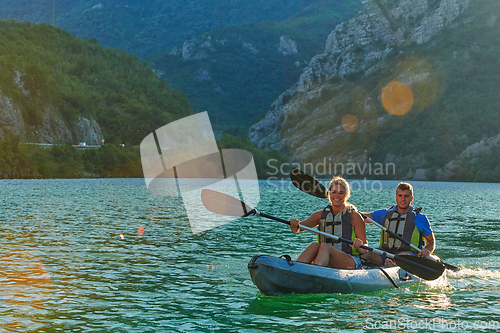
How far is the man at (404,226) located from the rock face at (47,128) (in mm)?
83822

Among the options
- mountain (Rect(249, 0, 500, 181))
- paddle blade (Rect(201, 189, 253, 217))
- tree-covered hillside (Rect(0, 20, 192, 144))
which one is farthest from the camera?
mountain (Rect(249, 0, 500, 181))

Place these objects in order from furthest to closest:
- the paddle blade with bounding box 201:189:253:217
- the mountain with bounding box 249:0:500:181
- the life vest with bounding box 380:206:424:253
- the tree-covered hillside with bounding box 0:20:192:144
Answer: the mountain with bounding box 249:0:500:181 < the tree-covered hillside with bounding box 0:20:192:144 < the life vest with bounding box 380:206:424:253 < the paddle blade with bounding box 201:189:253:217

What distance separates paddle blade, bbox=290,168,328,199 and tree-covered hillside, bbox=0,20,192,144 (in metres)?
83.1

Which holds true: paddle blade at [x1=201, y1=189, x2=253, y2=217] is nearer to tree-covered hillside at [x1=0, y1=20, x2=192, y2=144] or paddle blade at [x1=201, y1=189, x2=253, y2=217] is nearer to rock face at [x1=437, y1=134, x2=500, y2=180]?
tree-covered hillside at [x1=0, y1=20, x2=192, y2=144]

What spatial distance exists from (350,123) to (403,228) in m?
169

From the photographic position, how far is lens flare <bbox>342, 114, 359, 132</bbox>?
575 ft

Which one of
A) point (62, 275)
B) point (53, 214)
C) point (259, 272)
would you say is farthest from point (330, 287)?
point (53, 214)

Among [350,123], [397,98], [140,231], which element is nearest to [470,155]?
[397,98]

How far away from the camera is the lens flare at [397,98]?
558 feet

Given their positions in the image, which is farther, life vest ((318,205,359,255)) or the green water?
life vest ((318,205,359,255))

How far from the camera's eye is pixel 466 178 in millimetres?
145125

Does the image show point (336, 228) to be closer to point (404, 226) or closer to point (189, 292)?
point (404, 226)

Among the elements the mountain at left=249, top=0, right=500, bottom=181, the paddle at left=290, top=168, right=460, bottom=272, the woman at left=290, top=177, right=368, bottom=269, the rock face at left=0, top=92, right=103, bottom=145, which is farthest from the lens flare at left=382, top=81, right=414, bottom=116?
the woman at left=290, top=177, right=368, bottom=269

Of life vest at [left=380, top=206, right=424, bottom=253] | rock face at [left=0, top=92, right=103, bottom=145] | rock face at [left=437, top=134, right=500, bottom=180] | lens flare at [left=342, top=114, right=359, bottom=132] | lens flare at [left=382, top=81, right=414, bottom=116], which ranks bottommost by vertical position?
life vest at [left=380, top=206, right=424, bottom=253]
